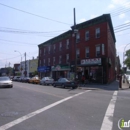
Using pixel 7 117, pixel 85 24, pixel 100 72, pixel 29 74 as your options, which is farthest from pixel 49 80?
pixel 29 74

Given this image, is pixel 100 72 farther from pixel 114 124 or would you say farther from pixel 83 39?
pixel 114 124

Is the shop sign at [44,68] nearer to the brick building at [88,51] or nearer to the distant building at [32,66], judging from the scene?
the brick building at [88,51]

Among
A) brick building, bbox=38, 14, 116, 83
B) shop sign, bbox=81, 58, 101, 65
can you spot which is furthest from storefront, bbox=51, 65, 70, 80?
shop sign, bbox=81, 58, 101, 65

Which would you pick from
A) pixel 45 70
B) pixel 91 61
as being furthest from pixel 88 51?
pixel 45 70

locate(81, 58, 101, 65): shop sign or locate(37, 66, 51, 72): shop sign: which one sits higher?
locate(81, 58, 101, 65): shop sign

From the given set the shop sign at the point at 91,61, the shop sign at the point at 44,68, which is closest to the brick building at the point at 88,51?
the shop sign at the point at 91,61

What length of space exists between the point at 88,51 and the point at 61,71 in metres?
10.2

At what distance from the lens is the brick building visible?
29.5 m

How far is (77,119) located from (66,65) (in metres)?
30.3

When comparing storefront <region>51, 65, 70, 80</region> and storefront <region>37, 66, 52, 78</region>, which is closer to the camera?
storefront <region>51, 65, 70, 80</region>

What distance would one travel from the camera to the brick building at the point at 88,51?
96.8 feet

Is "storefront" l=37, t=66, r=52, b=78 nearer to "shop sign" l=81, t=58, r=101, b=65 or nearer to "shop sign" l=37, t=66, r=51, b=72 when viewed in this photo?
"shop sign" l=37, t=66, r=51, b=72

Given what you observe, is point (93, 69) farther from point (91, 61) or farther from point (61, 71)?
point (61, 71)

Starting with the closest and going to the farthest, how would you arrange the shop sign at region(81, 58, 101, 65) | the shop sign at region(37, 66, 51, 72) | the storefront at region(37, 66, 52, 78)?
the shop sign at region(81, 58, 101, 65)
the shop sign at region(37, 66, 51, 72)
the storefront at region(37, 66, 52, 78)
